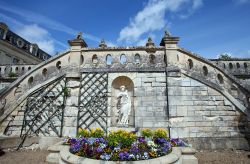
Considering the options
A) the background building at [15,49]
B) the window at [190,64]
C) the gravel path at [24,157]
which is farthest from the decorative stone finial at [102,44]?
the background building at [15,49]

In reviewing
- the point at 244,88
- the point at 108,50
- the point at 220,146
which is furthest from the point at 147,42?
the point at 220,146

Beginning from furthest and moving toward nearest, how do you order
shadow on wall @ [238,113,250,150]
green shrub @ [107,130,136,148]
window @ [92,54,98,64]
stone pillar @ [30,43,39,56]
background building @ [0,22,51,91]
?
stone pillar @ [30,43,39,56]
background building @ [0,22,51,91]
window @ [92,54,98,64]
shadow on wall @ [238,113,250,150]
green shrub @ [107,130,136,148]

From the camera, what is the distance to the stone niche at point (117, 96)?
7297 millimetres

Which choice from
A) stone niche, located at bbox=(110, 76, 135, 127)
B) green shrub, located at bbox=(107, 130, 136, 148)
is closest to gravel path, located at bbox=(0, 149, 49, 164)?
green shrub, located at bbox=(107, 130, 136, 148)

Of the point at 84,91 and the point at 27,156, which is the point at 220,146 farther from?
the point at 27,156

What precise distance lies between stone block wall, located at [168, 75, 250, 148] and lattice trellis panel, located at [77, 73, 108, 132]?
2633mm

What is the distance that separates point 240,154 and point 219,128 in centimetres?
104

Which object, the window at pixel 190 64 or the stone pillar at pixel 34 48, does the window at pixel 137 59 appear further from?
the stone pillar at pixel 34 48

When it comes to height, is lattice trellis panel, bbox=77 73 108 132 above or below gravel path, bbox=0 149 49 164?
above

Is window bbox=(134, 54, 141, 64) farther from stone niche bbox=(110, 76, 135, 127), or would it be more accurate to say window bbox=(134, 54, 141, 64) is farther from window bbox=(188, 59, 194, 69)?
window bbox=(188, 59, 194, 69)

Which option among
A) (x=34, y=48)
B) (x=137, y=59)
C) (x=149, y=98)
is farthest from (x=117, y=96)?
(x=34, y=48)

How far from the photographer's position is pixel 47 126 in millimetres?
7184

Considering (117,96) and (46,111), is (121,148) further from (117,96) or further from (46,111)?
(46,111)

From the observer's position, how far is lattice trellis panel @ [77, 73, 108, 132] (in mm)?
7113
